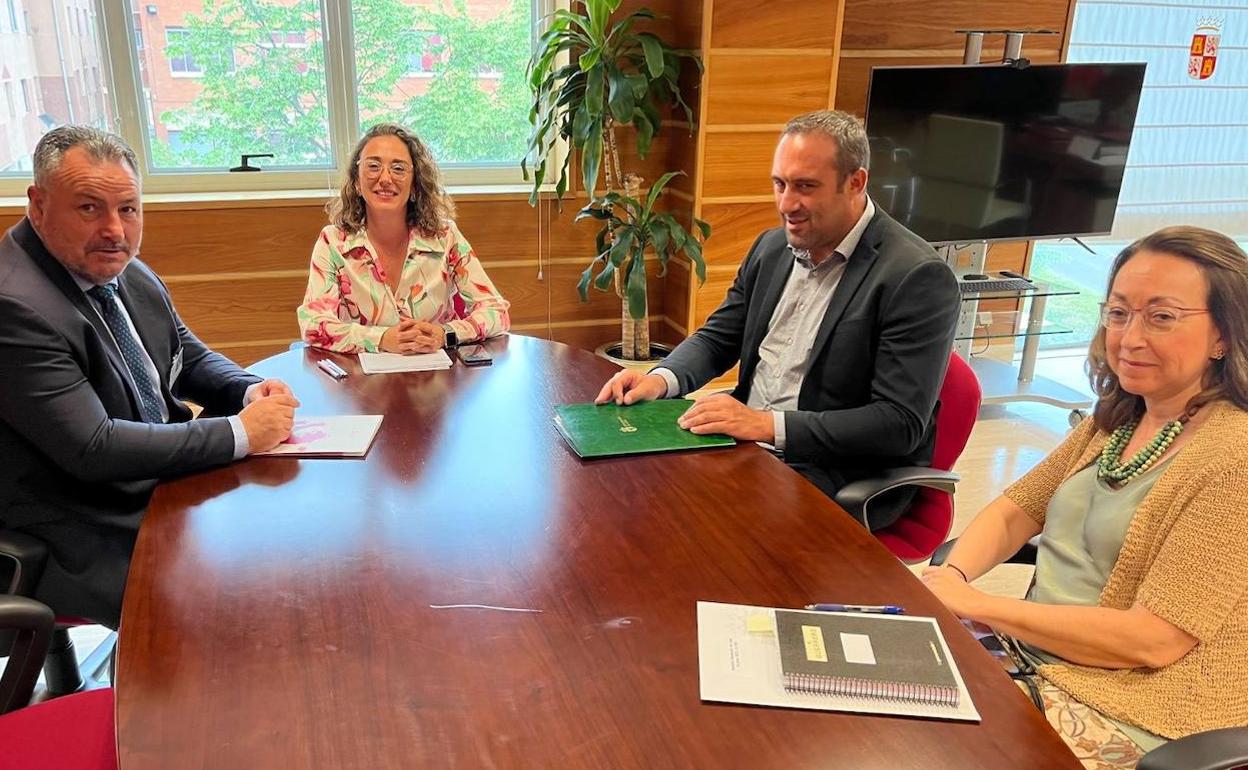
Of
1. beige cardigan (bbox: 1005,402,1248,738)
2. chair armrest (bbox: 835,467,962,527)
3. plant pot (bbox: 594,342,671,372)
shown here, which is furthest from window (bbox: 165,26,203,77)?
beige cardigan (bbox: 1005,402,1248,738)

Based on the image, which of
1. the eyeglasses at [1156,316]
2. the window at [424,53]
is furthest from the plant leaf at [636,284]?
the eyeglasses at [1156,316]

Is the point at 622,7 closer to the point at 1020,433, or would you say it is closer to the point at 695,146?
the point at 695,146

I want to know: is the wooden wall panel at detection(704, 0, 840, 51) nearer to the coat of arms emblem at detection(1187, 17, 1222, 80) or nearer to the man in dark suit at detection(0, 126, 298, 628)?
the coat of arms emblem at detection(1187, 17, 1222, 80)

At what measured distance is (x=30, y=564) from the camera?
1.53 meters

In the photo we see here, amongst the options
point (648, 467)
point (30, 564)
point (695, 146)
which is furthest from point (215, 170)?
point (648, 467)

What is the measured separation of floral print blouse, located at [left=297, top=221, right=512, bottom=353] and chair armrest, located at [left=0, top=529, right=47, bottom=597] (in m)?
0.96

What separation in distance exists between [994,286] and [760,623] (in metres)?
3.32

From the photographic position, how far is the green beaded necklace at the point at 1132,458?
1405 millimetres

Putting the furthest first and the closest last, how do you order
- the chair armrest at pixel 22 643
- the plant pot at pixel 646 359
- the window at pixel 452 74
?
the plant pot at pixel 646 359, the window at pixel 452 74, the chair armrest at pixel 22 643

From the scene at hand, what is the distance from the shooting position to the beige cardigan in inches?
48.5

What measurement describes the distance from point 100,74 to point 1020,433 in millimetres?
4073

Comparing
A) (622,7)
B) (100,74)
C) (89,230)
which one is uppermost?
(622,7)

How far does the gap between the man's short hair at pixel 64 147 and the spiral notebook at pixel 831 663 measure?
55.5 inches

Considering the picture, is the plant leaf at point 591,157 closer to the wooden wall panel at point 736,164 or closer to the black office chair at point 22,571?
the wooden wall panel at point 736,164
